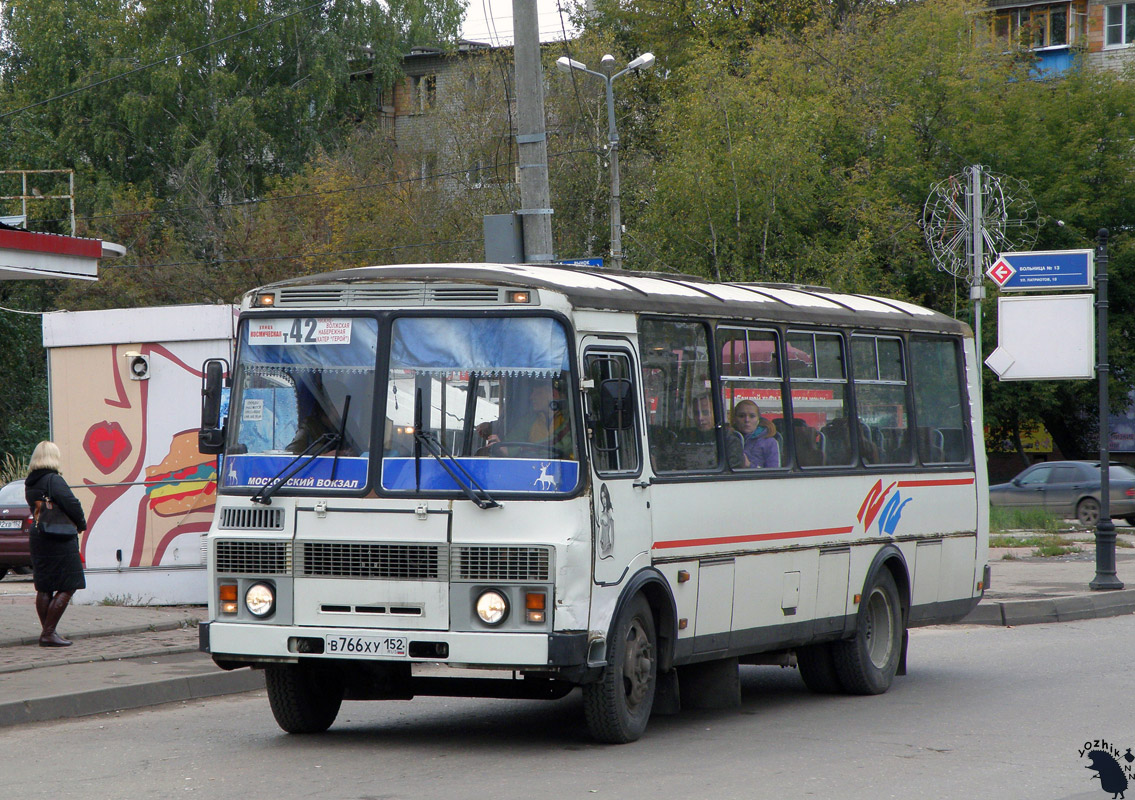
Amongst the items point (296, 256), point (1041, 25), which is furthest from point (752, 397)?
point (1041, 25)

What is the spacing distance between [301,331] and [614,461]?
192cm

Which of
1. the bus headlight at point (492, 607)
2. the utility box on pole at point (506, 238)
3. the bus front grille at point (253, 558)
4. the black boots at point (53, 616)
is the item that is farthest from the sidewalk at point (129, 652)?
the utility box on pole at point (506, 238)

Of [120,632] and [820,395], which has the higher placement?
[820,395]

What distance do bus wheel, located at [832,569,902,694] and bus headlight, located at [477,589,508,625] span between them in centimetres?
389

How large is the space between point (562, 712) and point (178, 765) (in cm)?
290

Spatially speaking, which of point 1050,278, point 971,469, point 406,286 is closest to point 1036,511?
point 1050,278

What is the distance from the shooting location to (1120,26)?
4888 centimetres

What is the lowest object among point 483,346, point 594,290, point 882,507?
point 882,507

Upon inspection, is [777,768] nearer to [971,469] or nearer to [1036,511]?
[971,469]

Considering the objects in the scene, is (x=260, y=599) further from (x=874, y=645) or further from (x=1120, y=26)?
(x=1120, y=26)

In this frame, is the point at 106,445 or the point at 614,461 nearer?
the point at 614,461

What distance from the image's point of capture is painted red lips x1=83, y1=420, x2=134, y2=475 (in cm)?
1530

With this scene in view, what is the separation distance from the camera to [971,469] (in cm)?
1247

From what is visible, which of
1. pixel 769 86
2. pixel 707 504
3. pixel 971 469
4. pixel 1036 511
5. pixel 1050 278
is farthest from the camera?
pixel 769 86
